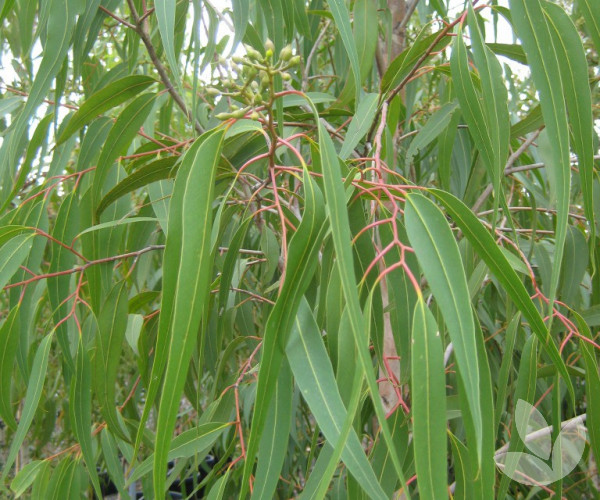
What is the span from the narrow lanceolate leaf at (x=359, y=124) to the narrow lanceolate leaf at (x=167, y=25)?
0.21 m

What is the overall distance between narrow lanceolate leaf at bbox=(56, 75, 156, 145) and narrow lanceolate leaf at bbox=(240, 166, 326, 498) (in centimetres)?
44

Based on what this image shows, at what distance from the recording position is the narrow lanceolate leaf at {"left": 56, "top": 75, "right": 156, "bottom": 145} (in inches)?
34.0

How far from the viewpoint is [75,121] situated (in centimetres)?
87

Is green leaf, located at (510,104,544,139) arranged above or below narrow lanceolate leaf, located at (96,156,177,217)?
above

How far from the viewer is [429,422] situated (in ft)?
1.50

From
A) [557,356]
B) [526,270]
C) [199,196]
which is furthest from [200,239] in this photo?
[526,270]

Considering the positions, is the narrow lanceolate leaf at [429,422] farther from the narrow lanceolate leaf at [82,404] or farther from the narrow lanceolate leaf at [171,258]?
the narrow lanceolate leaf at [82,404]

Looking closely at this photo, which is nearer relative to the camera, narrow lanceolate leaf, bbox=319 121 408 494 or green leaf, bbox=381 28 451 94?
narrow lanceolate leaf, bbox=319 121 408 494

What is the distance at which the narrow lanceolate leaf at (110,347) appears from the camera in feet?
3.00

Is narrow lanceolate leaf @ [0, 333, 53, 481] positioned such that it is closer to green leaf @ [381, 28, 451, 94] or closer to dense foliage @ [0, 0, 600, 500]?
dense foliage @ [0, 0, 600, 500]

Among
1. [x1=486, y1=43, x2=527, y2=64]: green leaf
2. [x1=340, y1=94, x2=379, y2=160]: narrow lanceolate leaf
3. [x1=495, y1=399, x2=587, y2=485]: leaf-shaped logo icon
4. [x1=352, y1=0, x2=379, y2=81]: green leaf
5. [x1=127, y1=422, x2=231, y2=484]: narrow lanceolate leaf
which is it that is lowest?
[x1=495, y1=399, x2=587, y2=485]: leaf-shaped logo icon

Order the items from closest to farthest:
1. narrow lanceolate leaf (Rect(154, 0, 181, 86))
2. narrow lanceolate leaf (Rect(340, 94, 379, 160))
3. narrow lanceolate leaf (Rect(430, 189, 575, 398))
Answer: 1. narrow lanceolate leaf (Rect(430, 189, 575, 398))
2. narrow lanceolate leaf (Rect(154, 0, 181, 86))
3. narrow lanceolate leaf (Rect(340, 94, 379, 160))

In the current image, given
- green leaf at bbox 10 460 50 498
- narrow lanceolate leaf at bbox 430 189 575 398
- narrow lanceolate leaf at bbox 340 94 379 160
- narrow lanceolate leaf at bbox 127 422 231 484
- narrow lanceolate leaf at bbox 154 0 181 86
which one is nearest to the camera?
narrow lanceolate leaf at bbox 430 189 575 398

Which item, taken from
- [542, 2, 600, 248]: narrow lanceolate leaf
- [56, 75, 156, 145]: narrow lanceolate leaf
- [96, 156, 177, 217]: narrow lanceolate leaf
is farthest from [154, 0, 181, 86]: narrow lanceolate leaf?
[542, 2, 600, 248]: narrow lanceolate leaf
